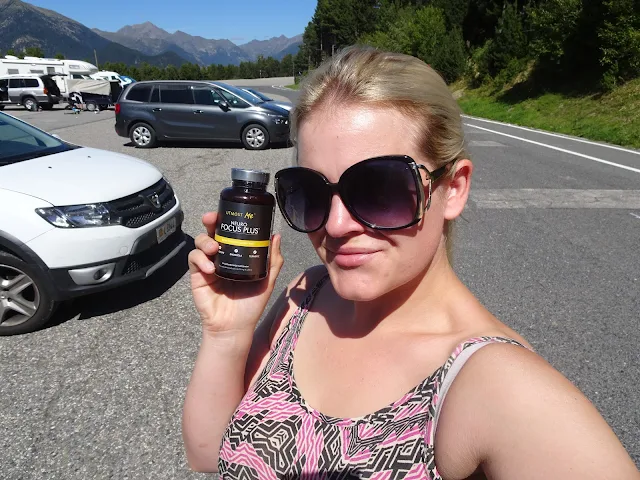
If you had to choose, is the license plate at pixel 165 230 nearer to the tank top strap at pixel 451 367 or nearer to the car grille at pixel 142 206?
the car grille at pixel 142 206

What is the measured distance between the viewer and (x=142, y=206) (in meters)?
3.97

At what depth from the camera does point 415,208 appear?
4.12 feet

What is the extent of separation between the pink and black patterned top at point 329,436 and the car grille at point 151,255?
2.66m

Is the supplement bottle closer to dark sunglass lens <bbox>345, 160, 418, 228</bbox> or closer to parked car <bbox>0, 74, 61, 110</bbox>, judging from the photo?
dark sunglass lens <bbox>345, 160, 418, 228</bbox>

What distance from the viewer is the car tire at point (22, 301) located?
3492 mm

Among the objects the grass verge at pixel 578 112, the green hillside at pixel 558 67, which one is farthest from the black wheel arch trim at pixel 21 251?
the grass verge at pixel 578 112

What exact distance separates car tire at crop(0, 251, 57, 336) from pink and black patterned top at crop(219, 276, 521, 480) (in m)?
2.75

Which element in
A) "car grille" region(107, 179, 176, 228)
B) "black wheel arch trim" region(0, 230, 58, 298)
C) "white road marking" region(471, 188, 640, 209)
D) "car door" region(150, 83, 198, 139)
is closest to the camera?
"black wheel arch trim" region(0, 230, 58, 298)

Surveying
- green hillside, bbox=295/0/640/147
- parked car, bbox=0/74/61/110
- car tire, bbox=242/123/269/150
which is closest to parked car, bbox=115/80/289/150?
car tire, bbox=242/123/269/150

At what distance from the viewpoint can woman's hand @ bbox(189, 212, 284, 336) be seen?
58.3 inches

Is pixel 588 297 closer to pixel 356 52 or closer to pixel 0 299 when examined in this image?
pixel 356 52

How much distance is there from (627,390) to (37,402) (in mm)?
3439

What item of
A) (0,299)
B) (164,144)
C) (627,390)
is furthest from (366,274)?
(164,144)

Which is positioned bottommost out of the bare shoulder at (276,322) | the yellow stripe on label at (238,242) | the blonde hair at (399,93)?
the bare shoulder at (276,322)
